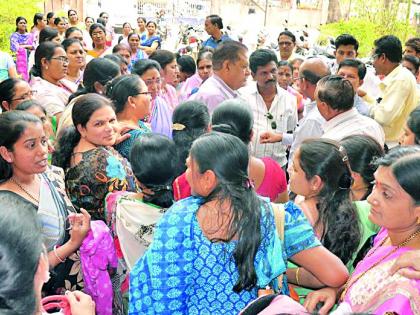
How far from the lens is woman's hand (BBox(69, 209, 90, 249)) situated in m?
2.12

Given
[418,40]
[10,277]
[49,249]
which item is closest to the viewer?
[10,277]

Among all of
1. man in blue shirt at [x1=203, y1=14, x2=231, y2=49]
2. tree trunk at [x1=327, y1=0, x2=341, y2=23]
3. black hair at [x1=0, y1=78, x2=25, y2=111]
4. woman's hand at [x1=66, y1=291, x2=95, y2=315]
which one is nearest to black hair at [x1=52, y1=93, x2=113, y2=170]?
black hair at [x1=0, y1=78, x2=25, y2=111]

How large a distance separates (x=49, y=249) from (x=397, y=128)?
3098 millimetres

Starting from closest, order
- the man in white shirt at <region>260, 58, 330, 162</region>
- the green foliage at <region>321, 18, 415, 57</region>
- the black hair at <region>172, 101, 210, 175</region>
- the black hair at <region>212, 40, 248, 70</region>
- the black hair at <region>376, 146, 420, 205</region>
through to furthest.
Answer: the black hair at <region>376, 146, 420, 205</region>
the black hair at <region>172, 101, 210, 175</region>
the man in white shirt at <region>260, 58, 330, 162</region>
the black hair at <region>212, 40, 248, 70</region>
the green foliage at <region>321, 18, 415, 57</region>

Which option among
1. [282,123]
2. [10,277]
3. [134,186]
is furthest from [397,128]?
[10,277]

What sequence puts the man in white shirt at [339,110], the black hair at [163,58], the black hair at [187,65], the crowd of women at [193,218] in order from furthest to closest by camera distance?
the black hair at [187,65], the black hair at [163,58], the man in white shirt at [339,110], the crowd of women at [193,218]

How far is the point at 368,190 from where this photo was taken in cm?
238

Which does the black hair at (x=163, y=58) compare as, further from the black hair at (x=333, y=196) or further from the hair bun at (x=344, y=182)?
the hair bun at (x=344, y=182)

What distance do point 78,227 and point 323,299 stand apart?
109 cm

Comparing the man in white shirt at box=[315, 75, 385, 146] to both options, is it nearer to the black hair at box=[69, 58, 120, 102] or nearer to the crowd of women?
the crowd of women

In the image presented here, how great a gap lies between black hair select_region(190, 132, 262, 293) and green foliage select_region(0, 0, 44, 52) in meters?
8.61

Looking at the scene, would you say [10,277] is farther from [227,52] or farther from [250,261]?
[227,52]

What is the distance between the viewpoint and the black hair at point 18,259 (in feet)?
3.33

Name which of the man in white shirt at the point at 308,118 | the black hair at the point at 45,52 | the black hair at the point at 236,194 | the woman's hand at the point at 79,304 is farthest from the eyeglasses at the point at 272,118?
the woman's hand at the point at 79,304
